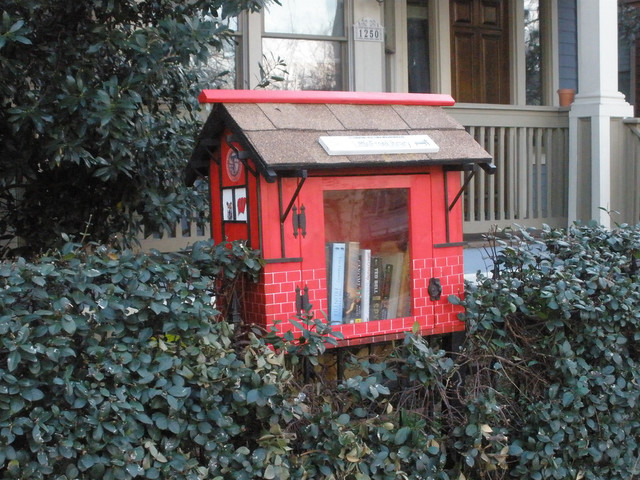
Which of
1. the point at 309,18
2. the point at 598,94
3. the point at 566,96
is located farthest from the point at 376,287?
the point at 566,96

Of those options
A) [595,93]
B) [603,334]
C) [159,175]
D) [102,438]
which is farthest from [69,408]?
[595,93]

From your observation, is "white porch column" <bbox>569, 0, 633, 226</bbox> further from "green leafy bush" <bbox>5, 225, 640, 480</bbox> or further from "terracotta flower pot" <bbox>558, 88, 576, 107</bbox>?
"green leafy bush" <bbox>5, 225, 640, 480</bbox>

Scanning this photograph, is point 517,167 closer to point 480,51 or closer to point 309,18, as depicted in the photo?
point 480,51

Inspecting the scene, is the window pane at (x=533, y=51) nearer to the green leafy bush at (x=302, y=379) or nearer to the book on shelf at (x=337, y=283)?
the green leafy bush at (x=302, y=379)

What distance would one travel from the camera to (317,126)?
11.4ft

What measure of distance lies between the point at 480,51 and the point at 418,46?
101 centimetres

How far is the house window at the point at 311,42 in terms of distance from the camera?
7.60 metres

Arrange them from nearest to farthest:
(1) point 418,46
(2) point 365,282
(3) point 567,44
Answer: (2) point 365,282, (1) point 418,46, (3) point 567,44

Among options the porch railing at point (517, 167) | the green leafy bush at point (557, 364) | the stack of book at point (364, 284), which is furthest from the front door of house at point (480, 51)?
the stack of book at point (364, 284)

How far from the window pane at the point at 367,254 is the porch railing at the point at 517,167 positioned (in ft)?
13.9

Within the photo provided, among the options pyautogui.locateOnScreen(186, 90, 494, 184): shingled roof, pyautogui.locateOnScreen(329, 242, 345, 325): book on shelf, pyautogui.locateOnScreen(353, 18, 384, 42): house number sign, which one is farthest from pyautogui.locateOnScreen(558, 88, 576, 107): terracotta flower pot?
pyautogui.locateOnScreen(329, 242, 345, 325): book on shelf

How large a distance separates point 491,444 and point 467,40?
7.15m

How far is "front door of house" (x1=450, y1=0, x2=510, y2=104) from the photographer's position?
31.6ft

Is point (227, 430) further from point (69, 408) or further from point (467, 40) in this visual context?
point (467, 40)
